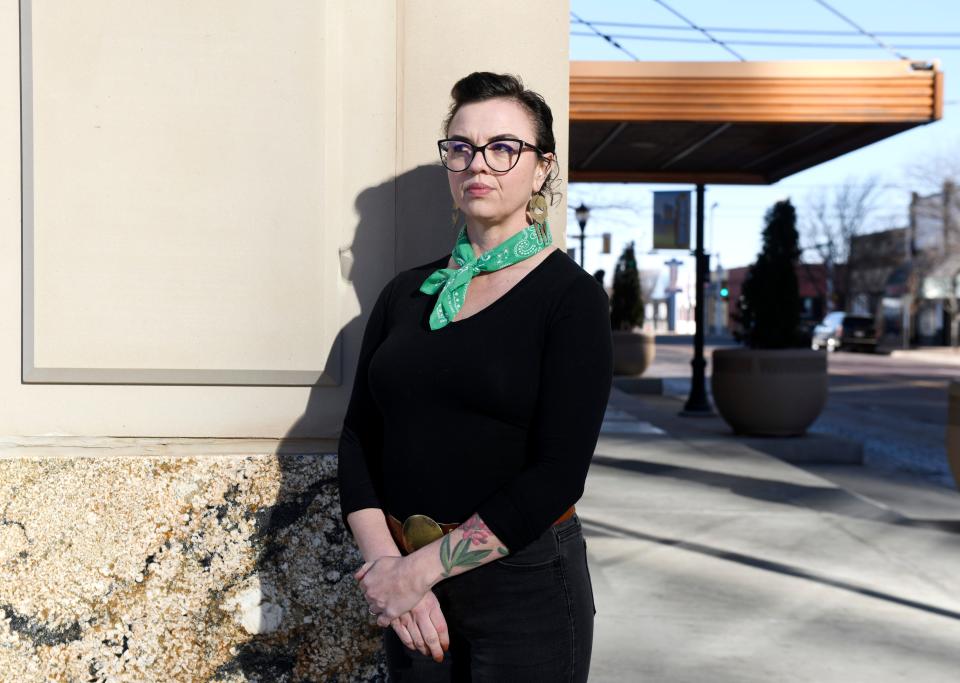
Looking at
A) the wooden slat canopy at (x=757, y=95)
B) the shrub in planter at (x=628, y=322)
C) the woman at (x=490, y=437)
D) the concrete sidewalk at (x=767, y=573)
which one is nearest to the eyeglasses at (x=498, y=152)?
the woman at (x=490, y=437)

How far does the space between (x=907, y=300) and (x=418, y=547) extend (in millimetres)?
50591

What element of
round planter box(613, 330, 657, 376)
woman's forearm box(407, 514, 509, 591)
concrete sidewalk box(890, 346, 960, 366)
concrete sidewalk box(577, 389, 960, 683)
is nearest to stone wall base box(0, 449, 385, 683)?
woman's forearm box(407, 514, 509, 591)

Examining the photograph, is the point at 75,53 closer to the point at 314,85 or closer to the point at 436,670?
the point at 314,85

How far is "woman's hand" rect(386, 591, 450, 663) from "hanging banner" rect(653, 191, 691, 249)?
1412cm

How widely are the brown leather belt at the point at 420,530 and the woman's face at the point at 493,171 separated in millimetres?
627

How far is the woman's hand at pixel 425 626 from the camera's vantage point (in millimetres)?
1819

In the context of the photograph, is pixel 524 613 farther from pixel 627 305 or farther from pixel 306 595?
pixel 627 305

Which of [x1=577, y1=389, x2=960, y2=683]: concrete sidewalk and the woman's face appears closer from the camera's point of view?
the woman's face

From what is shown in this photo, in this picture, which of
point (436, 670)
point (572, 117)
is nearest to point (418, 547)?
point (436, 670)

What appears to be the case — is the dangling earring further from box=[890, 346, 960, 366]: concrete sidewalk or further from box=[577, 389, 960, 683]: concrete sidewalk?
box=[890, 346, 960, 366]: concrete sidewalk

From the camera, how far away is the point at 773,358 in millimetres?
10680

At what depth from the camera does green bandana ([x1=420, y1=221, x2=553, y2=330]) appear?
1939mm

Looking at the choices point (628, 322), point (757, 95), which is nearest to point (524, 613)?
point (757, 95)

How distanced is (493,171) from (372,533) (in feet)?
2.56
